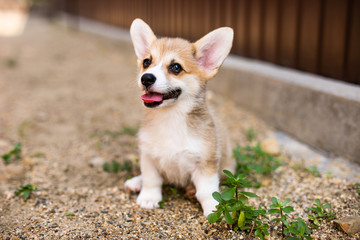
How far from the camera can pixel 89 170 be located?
→ 335 cm

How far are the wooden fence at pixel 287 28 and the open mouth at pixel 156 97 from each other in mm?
1995

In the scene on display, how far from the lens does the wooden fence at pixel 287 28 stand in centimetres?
358

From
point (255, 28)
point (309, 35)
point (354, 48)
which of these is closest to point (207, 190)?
point (354, 48)

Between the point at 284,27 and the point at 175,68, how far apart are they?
87.7 inches

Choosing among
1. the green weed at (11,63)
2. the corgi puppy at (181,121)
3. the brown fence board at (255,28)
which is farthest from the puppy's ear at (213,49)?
the green weed at (11,63)

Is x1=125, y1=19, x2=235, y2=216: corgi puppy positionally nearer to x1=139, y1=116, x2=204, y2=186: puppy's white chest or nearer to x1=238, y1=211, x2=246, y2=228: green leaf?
x1=139, y1=116, x2=204, y2=186: puppy's white chest

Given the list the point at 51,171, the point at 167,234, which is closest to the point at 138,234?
the point at 167,234

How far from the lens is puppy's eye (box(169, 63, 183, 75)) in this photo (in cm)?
262

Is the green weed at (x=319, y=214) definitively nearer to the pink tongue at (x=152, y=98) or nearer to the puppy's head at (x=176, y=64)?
the puppy's head at (x=176, y=64)

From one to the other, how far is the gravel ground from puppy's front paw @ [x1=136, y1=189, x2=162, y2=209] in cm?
5

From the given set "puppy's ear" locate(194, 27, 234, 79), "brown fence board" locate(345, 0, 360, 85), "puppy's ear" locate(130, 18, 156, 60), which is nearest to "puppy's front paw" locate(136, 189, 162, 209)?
"puppy's ear" locate(194, 27, 234, 79)

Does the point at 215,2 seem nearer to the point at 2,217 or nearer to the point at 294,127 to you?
the point at 294,127

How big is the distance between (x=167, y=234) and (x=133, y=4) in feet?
21.1

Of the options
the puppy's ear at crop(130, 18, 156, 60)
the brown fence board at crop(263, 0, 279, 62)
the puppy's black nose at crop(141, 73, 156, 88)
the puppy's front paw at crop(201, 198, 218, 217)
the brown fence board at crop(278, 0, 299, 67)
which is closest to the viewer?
the puppy's black nose at crop(141, 73, 156, 88)
